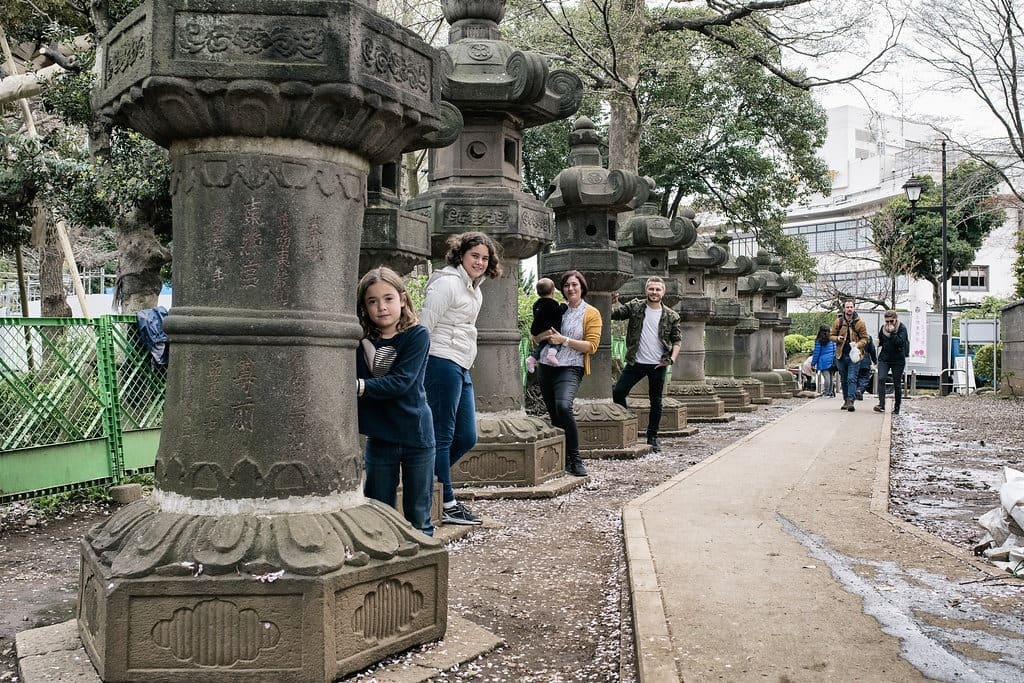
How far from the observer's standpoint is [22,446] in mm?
6914

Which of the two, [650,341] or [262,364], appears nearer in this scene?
[262,364]

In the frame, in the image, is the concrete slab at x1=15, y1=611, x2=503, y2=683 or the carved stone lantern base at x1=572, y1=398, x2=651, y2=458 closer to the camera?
the concrete slab at x1=15, y1=611, x2=503, y2=683

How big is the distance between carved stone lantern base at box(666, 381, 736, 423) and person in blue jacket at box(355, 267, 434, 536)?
1094cm

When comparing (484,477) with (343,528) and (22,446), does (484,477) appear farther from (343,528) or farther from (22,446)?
(343,528)

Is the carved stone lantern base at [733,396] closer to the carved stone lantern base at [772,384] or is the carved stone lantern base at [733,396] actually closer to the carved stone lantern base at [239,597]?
the carved stone lantern base at [772,384]

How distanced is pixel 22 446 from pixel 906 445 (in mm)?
9825

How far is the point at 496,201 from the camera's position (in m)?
7.61

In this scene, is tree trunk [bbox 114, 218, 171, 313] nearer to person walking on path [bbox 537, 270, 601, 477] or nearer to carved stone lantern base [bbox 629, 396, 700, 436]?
person walking on path [bbox 537, 270, 601, 477]

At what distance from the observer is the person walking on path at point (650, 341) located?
34.4 feet

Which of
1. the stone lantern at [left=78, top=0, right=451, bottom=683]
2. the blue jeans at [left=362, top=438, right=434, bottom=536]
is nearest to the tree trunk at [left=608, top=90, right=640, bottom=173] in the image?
the blue jeans at [left=362, top=438, right=434, bottom=536]

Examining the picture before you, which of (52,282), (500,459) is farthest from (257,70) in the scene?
(52,282)

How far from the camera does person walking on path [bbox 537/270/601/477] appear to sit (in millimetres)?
8258

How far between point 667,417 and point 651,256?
2290 mm

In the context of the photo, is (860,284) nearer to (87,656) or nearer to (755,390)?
(755,390)
